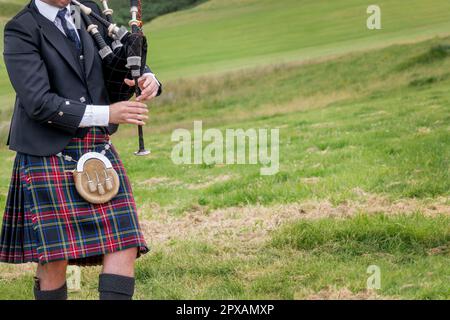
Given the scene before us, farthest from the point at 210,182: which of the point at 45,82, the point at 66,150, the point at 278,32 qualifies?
the point at 278,32

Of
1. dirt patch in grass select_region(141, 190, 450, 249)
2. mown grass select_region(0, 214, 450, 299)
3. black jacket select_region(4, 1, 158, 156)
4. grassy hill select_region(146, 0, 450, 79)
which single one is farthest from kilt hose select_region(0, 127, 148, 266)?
grassy hill select_region(146, 0, 450, 79)

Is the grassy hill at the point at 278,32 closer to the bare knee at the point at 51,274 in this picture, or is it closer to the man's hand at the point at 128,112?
the bare knee at the point at 51,274

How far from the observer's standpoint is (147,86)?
4.86m

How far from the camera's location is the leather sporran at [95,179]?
4559mm

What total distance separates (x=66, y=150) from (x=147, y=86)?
2.21 feet

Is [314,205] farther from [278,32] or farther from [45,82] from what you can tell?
[278,32]

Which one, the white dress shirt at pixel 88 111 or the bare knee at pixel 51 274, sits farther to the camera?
the bare knee at pixel 51 274

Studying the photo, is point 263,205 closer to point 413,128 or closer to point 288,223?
point 288,223

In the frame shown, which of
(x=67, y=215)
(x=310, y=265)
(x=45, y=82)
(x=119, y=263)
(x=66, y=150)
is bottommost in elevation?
(x=310, y=265)

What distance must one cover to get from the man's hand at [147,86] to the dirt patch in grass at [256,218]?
257 cm

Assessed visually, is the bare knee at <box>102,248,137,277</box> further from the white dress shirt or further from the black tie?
the black tie

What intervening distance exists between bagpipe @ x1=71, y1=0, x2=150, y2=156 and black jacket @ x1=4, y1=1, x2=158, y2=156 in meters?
0.09

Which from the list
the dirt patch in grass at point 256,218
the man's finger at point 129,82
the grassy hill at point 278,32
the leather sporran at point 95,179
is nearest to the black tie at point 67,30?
the man's finger at point 129,82
